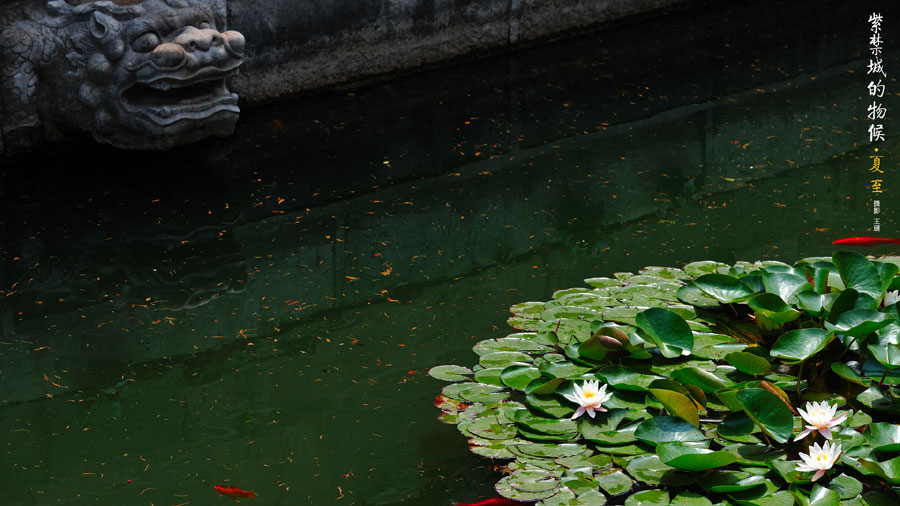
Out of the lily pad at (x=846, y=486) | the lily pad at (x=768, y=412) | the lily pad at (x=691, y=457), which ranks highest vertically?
the lily pad at (x=768, y=412)

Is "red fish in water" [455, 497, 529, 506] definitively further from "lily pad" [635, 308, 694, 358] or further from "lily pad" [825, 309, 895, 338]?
"lily pad" [825, 309, 895, 338]

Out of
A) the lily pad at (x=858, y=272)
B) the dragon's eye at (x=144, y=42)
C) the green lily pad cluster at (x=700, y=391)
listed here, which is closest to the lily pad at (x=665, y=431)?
the green lily pad cluster at (x=700, y=391)

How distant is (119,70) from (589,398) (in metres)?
2.52

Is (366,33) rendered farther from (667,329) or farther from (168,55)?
(667,329)

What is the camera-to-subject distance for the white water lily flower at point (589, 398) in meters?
2.62

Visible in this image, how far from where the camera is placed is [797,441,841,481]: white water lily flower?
2330mm

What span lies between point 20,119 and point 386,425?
238 cm

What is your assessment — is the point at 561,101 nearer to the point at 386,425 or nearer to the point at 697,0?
the point at 697,0

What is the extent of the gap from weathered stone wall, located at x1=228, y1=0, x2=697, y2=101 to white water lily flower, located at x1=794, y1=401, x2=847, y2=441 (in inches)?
129

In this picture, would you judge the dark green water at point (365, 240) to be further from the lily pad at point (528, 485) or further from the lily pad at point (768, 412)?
the lily pad at point (768, 412)

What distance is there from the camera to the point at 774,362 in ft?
9.48

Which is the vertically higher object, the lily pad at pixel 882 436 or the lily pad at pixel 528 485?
the lily pad at pixel 882 436

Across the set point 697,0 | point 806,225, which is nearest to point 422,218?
point 806,225

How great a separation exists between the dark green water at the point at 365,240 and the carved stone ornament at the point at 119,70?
21 centimetres
